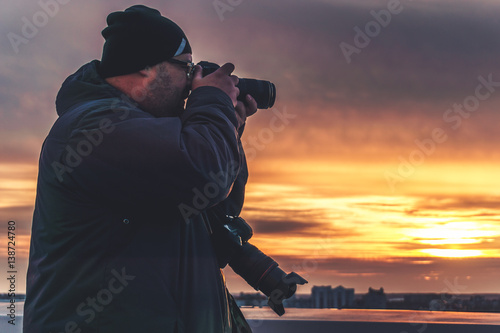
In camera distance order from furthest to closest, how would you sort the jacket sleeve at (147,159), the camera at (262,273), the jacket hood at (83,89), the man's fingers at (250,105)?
the camera at (262,273) → the man's fingers at (250,105) → the jacket hood at (83,89) → the jacket sleeve at (147,159)

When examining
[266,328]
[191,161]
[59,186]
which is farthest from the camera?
[266,328]

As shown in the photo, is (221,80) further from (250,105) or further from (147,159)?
(147,159)

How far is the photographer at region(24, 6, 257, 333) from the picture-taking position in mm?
1539

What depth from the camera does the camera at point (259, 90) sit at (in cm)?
208

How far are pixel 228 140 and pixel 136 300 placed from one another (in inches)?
19.7

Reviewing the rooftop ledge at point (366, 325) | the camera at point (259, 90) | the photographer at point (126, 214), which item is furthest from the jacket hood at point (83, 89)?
the rooftop ledge at point (366, 325)

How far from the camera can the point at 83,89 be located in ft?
5.80

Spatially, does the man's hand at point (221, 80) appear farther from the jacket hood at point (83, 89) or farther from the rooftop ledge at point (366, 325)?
the rooftop ledge at point (366, 325)

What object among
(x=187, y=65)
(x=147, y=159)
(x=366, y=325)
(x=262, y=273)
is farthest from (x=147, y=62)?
(x=366, y=325)

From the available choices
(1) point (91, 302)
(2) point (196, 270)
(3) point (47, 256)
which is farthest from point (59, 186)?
(2) point (196, 270)

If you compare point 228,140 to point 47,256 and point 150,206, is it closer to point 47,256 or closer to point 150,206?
point 150,206

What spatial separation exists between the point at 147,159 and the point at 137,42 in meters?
0.47

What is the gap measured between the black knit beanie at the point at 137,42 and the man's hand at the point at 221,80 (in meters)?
0.12

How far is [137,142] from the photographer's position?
1526 mm
